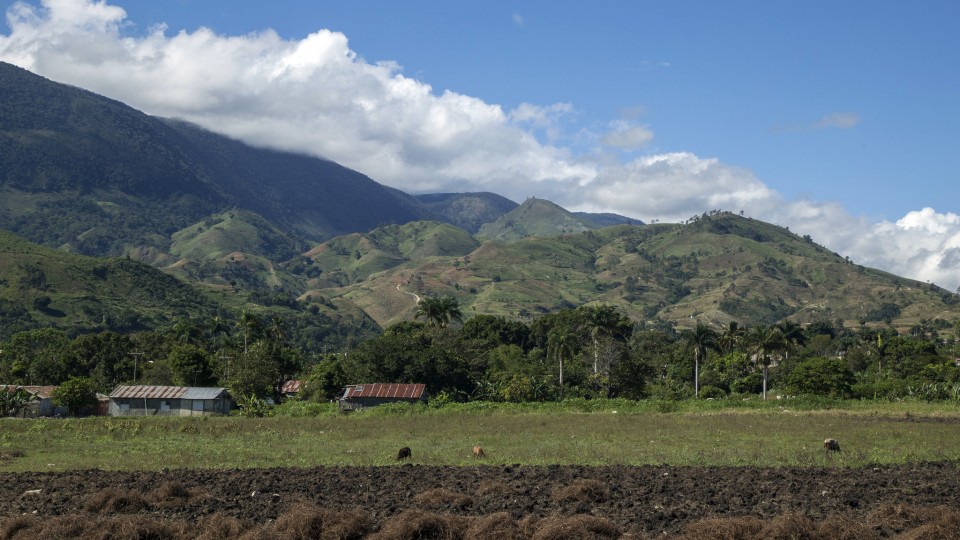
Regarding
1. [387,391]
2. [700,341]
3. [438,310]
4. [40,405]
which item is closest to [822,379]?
[700,341]

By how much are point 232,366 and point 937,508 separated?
9007cm

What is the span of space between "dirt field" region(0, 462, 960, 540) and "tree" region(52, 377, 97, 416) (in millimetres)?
50706

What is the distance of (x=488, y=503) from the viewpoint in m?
24.3

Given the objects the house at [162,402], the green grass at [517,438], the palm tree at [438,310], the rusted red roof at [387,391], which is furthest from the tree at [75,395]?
the palm tree at [438,310]

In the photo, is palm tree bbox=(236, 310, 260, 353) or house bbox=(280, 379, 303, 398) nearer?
house bbox=(280, 379, 303, 398)

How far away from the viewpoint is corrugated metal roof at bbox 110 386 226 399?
84.3m

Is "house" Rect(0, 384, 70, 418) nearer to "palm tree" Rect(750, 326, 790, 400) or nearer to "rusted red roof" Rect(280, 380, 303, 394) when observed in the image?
"rusted red roof" Rect(280, 380, 303, 394)

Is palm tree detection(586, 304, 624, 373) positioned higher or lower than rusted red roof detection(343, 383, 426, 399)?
higher

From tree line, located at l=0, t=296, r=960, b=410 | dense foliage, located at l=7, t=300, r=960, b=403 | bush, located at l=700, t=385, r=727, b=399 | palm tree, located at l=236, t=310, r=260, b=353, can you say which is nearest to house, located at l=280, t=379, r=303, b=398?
dense foliage, located at l=7, t=300, r=960, b=403

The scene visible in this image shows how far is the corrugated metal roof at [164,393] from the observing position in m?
84.3

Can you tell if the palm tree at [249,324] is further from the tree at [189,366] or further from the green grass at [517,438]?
the green grass at [517,438]

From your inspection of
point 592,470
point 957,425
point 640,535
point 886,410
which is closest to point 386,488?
point 592,470

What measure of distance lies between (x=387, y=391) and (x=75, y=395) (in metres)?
28.8

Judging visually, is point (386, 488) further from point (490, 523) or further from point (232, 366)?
point (232, 366)
